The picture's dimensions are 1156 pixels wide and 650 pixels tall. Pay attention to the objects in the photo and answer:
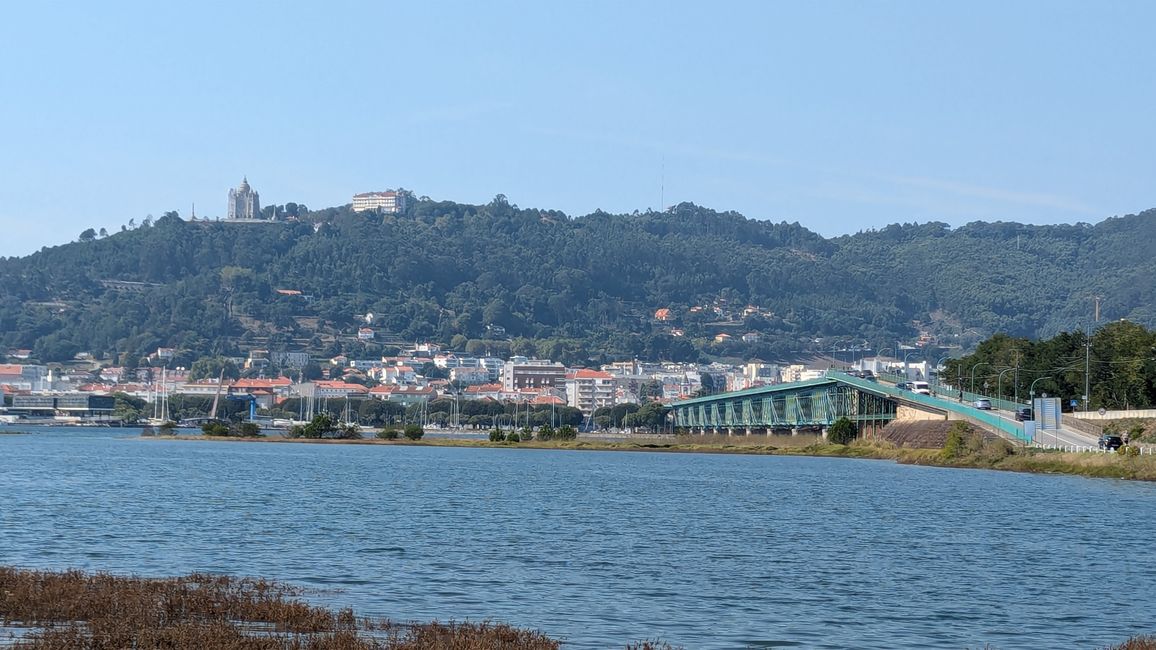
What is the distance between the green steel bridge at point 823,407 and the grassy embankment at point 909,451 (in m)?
1.80

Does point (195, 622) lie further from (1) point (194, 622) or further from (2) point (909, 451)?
(2) point (909, 451)

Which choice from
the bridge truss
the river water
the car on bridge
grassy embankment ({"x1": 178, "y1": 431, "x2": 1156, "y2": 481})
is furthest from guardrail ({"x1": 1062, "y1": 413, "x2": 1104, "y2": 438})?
the bridge truss

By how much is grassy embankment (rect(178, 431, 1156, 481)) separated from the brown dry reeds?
53058 mm

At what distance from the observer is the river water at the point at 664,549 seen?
27.0m

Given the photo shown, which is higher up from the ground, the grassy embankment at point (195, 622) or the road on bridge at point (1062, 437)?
the road on bridge at point (1062, 437)

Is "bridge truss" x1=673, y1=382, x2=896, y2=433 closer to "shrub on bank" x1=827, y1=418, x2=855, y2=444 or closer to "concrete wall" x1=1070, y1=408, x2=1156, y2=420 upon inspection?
"shrub on bank" x1=827, y1=418, x2=855, y2=444

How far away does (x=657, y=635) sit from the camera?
82.0 feet

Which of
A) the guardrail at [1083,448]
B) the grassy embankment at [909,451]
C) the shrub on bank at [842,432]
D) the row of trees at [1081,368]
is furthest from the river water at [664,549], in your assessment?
the shrub on bank at [842,432]

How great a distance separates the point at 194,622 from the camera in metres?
23.0

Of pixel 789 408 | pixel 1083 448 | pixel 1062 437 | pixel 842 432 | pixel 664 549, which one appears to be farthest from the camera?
pixel 789 408

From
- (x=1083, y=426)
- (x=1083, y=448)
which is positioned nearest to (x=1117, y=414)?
(x=1083, y=426)

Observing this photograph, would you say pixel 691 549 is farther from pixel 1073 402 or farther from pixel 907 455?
pixel 1073 402

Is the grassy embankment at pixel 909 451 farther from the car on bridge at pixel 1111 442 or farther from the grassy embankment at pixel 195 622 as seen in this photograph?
the grassy embankment at pixel 195 622

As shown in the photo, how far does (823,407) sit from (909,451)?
28.2 m
